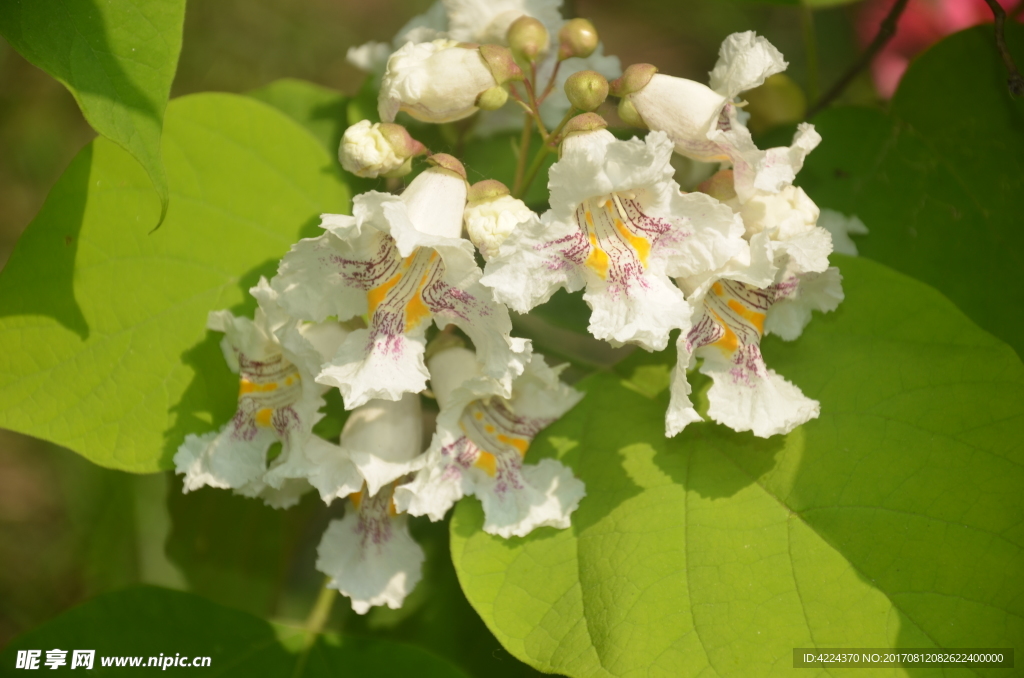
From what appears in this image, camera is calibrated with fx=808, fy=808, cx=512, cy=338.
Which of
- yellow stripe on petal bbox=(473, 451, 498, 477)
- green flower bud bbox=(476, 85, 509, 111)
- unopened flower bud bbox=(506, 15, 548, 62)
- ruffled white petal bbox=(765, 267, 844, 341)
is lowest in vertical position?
yellow stripe on petal bbox=(473, 451, 498, 477)

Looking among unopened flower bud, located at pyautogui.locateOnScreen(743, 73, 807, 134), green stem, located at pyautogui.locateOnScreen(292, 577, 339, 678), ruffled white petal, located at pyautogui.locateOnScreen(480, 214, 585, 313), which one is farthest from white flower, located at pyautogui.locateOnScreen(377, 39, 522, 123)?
green stem, located at pyautogui.locateOnScreen(292, 577, 339, 678)

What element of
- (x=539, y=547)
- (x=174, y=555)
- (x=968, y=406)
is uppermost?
(x=968, y=406)

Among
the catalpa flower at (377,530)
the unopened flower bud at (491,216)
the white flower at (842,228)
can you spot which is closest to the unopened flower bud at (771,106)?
the white flower at (842,228)

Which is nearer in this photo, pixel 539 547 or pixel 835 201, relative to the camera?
pixel 539 547

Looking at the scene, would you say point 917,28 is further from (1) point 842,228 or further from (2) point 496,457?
(2) point 496,457

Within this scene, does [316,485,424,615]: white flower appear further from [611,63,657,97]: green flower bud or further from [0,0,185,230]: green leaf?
[611,63,657,97]: green flower bud

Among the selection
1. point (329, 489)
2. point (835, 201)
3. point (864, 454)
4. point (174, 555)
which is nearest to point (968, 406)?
point (864, 454)

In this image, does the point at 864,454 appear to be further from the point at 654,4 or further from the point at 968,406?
the point at 654,4
